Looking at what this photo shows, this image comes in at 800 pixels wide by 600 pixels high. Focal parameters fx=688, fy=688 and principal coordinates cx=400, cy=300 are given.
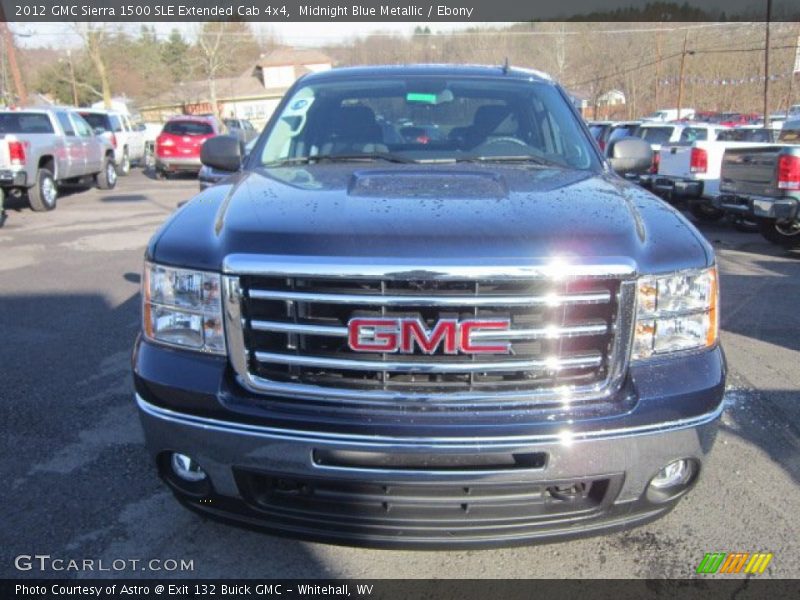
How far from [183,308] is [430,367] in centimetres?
87

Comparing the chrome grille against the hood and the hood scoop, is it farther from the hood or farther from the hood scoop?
the hood scoop

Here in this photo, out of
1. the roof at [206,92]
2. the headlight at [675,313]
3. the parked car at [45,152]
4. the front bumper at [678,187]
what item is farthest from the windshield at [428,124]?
the roof at [206,92]

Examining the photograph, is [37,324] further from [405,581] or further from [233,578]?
[405,581]

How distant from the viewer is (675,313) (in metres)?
2.31

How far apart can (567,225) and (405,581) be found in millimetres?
1426

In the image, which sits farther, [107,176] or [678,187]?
[107,176]

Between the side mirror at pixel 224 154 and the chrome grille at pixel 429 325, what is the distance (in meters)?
1.89

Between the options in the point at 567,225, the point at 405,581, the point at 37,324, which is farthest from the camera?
the point at 37,324

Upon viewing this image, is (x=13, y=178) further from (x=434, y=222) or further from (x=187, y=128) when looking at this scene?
(x=434, y=222)

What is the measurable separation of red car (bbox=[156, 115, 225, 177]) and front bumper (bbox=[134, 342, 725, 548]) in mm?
19717

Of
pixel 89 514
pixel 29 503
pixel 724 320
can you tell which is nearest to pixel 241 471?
pixel 89 514

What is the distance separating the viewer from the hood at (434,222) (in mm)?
2145

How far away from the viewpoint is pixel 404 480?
6.93 feet

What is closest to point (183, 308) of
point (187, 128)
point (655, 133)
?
point (655, 133)
